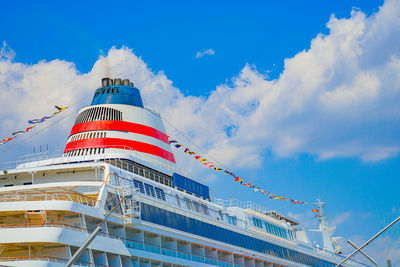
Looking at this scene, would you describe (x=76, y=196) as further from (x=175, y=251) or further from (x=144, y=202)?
(x=175, y=251)

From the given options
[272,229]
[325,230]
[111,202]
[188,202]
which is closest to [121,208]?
[111,202]

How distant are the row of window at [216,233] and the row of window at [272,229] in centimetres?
161

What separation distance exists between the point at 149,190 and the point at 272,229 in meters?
23.1

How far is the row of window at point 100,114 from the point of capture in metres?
41.7

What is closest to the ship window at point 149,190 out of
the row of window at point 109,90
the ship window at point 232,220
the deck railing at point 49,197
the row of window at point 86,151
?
the deck railing at point 49,197

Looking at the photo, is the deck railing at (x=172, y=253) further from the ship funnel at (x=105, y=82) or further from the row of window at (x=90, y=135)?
the ship funnel at (x=105, y=82)

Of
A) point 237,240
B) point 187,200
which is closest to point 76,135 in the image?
point 187,200

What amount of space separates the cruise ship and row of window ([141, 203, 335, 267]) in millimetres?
Result: 84

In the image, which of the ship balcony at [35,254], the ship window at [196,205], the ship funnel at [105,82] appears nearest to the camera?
the ship balcony at [35,254]

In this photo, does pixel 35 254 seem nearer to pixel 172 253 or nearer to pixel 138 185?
pixel 138 185

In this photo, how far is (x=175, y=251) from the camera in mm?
34594

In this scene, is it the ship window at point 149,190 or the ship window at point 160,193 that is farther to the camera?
the ship window at point 160,193

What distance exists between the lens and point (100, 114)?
41.9m

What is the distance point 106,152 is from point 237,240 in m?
14.1
